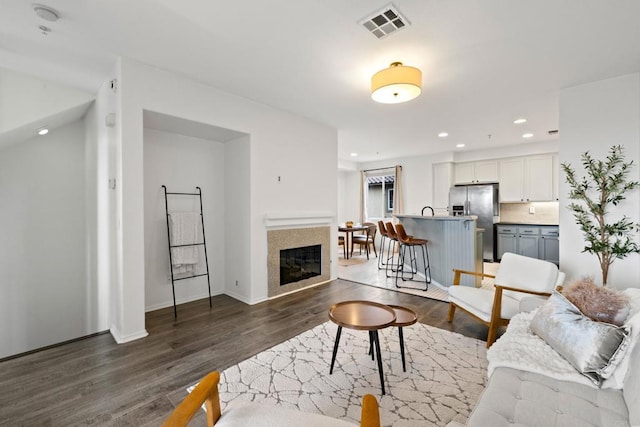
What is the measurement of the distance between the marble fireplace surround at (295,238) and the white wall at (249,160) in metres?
0.11

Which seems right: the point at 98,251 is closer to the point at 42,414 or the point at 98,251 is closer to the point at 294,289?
the point at 42,414

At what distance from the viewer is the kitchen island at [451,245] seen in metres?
4.30

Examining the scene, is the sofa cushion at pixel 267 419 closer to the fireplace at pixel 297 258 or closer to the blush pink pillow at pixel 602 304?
the blush pink pillow at pixel 602 304

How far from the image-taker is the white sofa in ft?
4.08

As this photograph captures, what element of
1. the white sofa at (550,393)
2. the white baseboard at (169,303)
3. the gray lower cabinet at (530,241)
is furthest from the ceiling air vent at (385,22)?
the gray lower cabinet at (530,241)

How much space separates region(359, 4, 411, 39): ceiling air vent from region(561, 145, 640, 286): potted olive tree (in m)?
2.84

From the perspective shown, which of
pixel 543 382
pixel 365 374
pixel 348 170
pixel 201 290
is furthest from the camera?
pixel 348 170

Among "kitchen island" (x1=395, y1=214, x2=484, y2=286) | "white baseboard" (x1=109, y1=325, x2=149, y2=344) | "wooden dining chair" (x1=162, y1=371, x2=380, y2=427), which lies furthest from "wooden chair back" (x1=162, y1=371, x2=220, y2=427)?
"kitchen island" (x1=395, y1=214, x2=484, y2=286)

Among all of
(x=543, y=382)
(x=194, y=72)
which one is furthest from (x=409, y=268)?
(x=194, y=72)

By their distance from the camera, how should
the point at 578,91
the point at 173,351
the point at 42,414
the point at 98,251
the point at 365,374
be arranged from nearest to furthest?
the point at 42,414 < the point at 365,374 < the point at 173,351 < the point at 578,91 < the point at 98,251

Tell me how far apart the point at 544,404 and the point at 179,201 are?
4.08 m

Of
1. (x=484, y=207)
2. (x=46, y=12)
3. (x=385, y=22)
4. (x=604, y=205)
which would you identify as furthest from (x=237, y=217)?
(x=484, y=207)

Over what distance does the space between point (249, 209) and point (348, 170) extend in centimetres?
559

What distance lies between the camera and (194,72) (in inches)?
123
